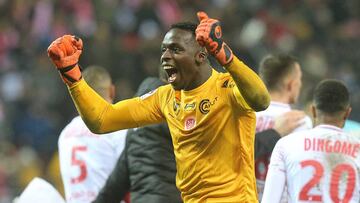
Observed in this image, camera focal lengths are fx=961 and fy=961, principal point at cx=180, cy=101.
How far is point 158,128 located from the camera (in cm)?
751

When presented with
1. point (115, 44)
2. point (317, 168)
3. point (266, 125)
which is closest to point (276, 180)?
point (317, 168)

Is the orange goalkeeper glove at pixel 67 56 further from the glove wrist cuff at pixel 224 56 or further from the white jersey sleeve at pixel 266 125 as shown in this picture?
the white jersey sleeve at pixel 266 125

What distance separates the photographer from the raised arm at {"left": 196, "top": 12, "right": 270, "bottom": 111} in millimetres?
5453

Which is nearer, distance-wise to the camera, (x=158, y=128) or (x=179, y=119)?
(x=179, y=119)

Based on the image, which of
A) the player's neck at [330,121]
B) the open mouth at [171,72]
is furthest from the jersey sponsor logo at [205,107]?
the player's neck at [330,121]

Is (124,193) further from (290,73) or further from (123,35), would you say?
(123,35)

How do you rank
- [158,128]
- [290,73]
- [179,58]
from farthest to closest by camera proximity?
[290,73] → [158,128] → [179,58]

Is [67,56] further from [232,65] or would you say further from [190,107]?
[232,65]

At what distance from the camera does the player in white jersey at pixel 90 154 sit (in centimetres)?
838

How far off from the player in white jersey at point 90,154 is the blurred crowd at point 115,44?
6.21m

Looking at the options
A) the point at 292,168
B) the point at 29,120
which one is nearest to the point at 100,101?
the point at 292,168

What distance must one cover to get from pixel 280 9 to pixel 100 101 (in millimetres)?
11702

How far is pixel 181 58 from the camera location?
5.89m

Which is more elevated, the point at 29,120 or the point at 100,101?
the point at 100,101
